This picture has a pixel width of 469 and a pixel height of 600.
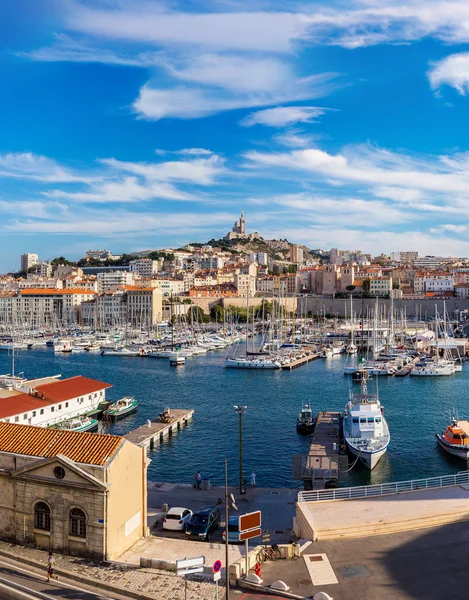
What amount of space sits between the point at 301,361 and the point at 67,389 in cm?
2322

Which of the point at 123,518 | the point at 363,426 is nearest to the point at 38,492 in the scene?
A: the point at 123,518

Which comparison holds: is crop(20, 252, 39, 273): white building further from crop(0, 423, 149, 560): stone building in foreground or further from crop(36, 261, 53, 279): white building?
crop(0, 423, 149, 560): stone building in foreground

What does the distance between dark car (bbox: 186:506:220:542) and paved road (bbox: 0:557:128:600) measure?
10.6 feet

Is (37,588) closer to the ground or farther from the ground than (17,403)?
closer to the ground

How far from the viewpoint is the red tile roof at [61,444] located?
999cm

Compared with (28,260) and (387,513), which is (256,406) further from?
(28,260)

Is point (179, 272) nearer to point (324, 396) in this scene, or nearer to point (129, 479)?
point (324, 396)

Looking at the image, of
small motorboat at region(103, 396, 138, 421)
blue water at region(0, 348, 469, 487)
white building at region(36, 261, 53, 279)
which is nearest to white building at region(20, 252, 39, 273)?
white building at region(36, 261, 53, 279)

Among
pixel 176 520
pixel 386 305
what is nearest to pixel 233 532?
pixel 176 520

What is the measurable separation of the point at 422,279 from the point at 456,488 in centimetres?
9141

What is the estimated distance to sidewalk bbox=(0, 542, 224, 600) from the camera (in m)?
8.21

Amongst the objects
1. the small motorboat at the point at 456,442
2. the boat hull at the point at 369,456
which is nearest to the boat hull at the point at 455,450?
the small motorboat at the point at 456,442

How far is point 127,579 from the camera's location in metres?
8.70

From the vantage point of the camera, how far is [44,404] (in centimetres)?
2206
